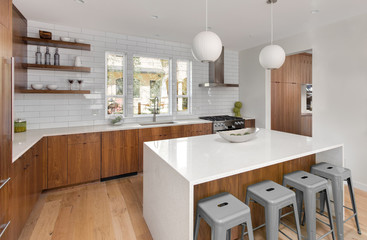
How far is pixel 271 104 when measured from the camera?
5105 millimetres

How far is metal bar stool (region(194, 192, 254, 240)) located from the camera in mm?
1344

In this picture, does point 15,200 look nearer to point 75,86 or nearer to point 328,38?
point 75,86

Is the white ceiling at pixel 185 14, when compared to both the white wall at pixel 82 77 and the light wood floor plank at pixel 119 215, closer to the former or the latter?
the white wall at pixel 82 77

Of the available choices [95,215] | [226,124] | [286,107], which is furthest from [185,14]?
[286,107]

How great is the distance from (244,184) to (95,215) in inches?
72.5

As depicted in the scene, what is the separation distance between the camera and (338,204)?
79.6 inches

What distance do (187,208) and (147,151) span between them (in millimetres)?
964

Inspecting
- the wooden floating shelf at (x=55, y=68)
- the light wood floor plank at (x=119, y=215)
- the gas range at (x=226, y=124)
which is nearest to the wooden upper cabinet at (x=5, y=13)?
the wooden floating shelf at (x=55, y=68)

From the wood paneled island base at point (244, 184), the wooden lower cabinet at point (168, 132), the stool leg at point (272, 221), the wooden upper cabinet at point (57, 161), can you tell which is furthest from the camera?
the wooden lower cabinet at point (168, 132)

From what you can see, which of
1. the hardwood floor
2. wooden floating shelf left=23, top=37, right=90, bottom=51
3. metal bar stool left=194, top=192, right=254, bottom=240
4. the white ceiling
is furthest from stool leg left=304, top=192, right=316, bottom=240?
wooden floating shelf left=23, top=37, right=90, bottom=51

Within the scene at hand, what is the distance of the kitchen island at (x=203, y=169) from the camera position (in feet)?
4.59

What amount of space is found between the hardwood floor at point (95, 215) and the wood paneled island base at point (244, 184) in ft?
0.84

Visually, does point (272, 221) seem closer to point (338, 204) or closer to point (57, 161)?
point (338, 204)

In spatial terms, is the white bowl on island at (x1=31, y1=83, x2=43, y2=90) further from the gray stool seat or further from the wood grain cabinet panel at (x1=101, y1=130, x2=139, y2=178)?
the gray stool seat
